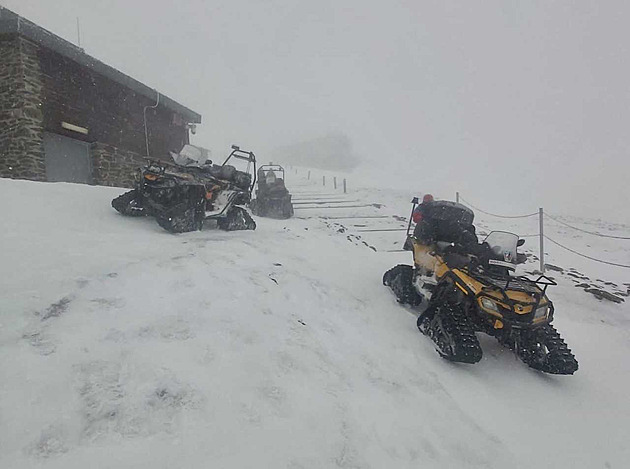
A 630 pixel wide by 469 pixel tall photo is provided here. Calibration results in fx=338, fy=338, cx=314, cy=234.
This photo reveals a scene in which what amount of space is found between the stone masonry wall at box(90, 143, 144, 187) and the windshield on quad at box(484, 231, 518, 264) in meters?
9.49

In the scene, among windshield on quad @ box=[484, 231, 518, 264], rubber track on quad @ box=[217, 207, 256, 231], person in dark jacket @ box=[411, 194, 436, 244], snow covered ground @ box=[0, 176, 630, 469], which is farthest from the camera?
rubber track on quad @ box=[217, 207, 256, 231]

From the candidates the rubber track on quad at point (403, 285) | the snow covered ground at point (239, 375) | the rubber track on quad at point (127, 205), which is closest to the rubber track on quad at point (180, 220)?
the rubber track on quad at point (127, 205)

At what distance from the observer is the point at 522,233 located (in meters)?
12.5

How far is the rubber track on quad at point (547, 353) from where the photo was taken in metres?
3.31

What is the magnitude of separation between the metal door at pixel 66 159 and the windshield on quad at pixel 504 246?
10231 millimetres

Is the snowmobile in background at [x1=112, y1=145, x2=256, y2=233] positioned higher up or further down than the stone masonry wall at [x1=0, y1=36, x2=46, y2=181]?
further down

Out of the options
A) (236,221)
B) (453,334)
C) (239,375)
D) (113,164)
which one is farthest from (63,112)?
(453,334)

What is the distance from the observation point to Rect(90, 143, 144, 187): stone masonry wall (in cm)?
1013

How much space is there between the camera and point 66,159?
930cm

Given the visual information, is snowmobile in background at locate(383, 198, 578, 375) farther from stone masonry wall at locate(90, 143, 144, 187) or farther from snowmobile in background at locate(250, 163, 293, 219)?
stone masonry wall at locate(90, 143, 144, 187)

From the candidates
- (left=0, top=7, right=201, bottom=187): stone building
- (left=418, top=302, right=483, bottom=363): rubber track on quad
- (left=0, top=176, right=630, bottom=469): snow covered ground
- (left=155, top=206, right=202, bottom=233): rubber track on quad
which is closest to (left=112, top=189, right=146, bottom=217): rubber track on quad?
(left=155, top=206, right=202, bottom=233): rubber track on quad

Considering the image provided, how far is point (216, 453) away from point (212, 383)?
0.48m

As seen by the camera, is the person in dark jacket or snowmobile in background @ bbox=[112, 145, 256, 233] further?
snowmobile in background @ bbox=[112, 145, 256, 233]

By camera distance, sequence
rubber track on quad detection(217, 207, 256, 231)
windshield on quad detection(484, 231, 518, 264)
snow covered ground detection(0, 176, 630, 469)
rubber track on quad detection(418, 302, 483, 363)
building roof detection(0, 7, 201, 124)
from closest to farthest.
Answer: snow covered ground detection(0, 176, 630, 469), rubber track on quad detection(418, 302, 483, 363), windshield on quad detection(484, 231, 518, 264), rubber track on quad detection(217, 207, 256, 231), building roof detection(0, 7, 201, 124)
